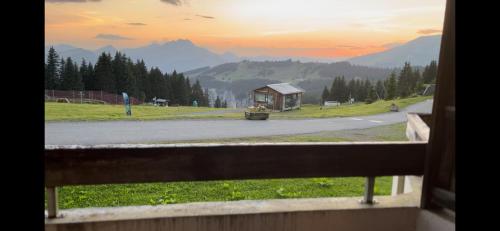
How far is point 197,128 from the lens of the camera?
4.47 meters

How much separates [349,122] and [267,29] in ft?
5.63

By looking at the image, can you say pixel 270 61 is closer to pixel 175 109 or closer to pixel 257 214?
pixel 175 109

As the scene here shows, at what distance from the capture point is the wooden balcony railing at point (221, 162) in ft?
8.20

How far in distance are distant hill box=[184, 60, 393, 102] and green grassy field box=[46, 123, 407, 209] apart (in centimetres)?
63

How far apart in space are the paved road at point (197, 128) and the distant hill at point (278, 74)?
0.40 m

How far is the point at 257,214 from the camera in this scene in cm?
265

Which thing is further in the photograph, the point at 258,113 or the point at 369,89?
the point at 369,89

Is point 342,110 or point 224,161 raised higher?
point 342,110

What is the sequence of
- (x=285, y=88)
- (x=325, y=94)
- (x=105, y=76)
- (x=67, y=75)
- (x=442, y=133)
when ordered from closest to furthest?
(x=442, y=133) → (x=67, y=75) → (x=105, y=76) → (x=285, y=88) → (x=325, y=94)

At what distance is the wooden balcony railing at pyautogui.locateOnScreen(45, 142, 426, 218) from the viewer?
8.20 ft

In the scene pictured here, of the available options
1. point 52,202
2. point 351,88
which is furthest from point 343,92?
point 52,202

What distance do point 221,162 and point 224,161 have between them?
0.07ft

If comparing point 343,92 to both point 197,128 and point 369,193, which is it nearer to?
point 197,128

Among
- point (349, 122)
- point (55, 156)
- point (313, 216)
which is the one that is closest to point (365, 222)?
point (313, 216)
